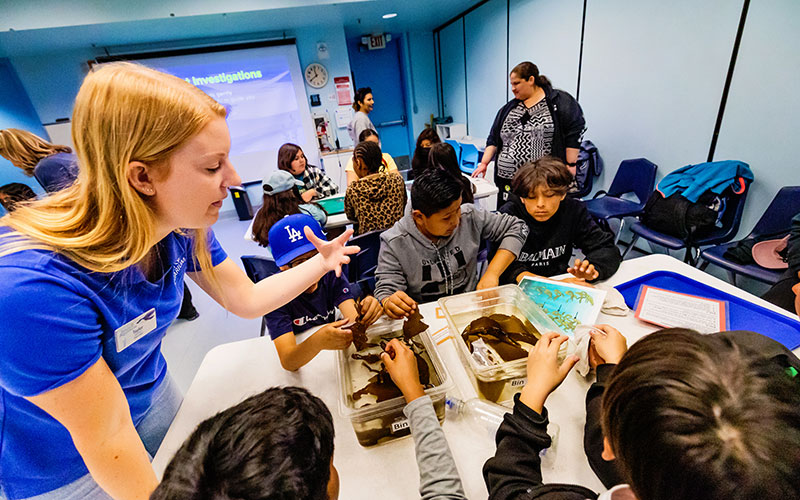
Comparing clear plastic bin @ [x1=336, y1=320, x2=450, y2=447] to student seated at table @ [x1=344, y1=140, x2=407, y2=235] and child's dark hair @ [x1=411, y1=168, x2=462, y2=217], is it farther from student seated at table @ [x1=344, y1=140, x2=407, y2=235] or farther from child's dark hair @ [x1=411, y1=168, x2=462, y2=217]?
student seated at table @ [x1=344, y1=140, x2=407, y2=235]

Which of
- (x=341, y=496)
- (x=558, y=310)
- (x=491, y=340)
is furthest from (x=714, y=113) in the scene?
(x=341, y=496)

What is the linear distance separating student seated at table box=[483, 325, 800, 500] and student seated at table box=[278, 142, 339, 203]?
122 inches

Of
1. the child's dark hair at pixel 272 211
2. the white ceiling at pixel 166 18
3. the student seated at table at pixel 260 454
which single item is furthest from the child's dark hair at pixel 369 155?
the student seated at table at pixel 260 454

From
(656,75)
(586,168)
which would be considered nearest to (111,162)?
(656,75)

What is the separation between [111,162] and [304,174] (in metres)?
3.03

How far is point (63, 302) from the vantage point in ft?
2.02

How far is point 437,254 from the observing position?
160 centimetres

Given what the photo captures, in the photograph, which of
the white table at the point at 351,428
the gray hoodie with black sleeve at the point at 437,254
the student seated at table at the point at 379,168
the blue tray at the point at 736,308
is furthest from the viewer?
the student seated at table at the point at 379,168

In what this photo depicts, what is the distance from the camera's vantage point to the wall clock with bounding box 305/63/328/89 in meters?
6.05

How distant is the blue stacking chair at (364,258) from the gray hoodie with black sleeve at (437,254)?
1.55 feet

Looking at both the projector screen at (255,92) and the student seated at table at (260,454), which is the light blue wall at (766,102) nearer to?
the student seated at table at (260,454)

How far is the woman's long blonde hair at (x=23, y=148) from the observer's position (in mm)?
2318

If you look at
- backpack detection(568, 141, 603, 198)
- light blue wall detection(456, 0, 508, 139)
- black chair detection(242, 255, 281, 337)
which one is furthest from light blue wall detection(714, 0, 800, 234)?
black chair detection(242, 255, 281, 337)

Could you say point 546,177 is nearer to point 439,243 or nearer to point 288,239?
point 439,243
